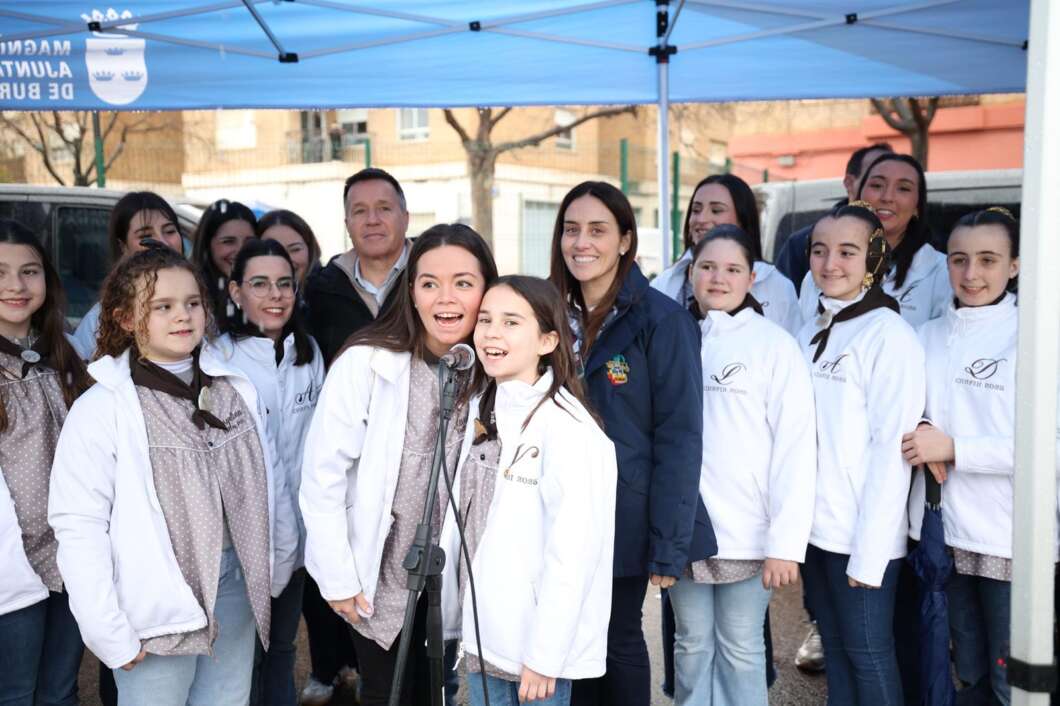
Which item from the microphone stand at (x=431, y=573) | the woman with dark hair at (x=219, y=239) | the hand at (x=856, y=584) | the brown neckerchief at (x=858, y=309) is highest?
the woman with dark hair at (x=219, y=239)

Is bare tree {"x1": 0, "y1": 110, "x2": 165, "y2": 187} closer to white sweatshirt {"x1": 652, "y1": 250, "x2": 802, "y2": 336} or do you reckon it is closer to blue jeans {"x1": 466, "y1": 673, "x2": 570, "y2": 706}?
white sweatshirt {"x1": 652, "y1": 250, "x2": 802, "y2": 336}

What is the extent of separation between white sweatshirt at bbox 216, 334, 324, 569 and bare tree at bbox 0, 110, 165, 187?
31.7 feet

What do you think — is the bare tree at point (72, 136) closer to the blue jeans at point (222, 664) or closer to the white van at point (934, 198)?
the white van at point (934, 198)

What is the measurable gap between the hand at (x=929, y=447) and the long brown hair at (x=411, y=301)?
1.34 meters

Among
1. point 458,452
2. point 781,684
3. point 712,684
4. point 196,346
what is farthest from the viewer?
point 781,684

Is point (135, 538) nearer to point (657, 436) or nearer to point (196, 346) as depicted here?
point (196, 346)

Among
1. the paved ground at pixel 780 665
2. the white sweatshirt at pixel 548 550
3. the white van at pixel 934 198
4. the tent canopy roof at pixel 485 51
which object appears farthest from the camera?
the white van at pixel 934 198

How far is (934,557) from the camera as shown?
2.71 m

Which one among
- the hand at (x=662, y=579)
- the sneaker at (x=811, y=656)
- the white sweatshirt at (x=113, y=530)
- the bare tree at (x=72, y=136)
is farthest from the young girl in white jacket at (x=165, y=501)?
the bare tree at (x=72, y=136)

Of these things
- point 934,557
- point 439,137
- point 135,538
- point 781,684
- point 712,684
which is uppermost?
point 439,137

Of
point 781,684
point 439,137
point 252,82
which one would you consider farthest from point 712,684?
point 439,137

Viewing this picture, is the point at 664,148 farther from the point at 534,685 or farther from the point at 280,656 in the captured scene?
the point at 534,685

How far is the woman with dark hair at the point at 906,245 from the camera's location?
3527 millimetres

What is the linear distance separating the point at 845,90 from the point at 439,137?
16388mm
